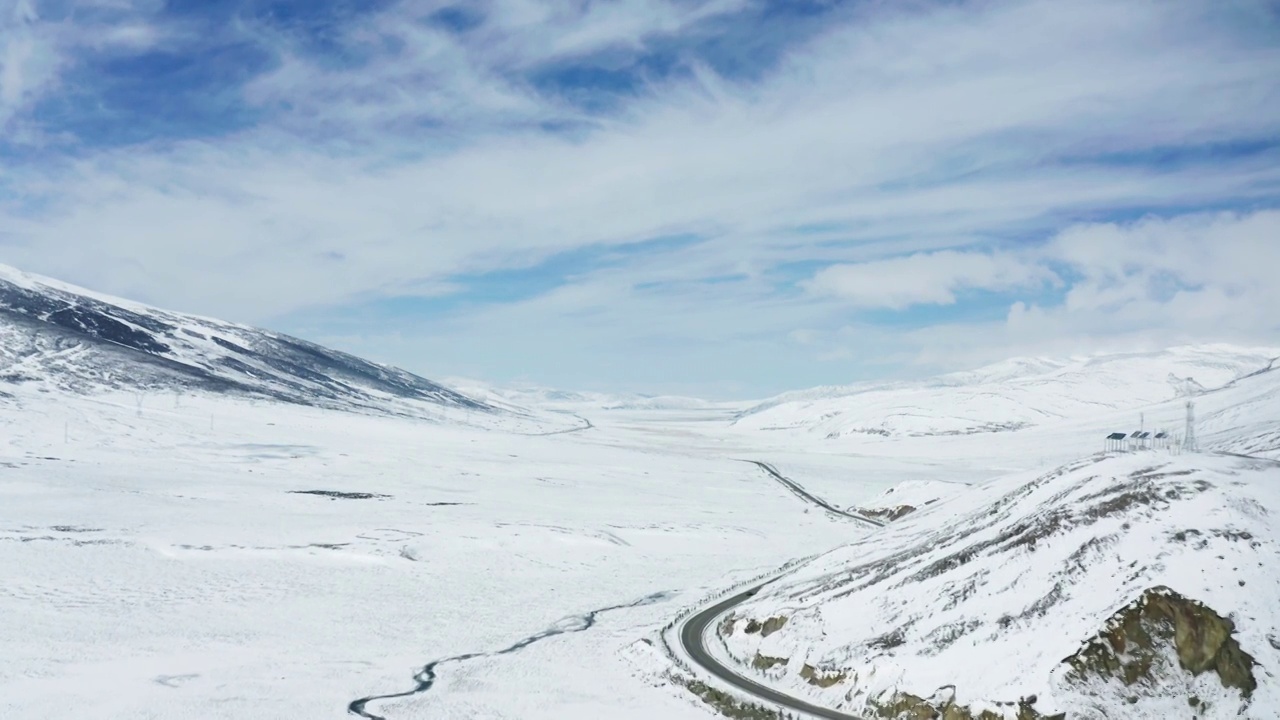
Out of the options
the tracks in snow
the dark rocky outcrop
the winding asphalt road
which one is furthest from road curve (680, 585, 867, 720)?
the dark rocky outcrop

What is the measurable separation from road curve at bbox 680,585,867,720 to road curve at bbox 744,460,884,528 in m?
47.1

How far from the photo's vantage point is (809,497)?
127 metres

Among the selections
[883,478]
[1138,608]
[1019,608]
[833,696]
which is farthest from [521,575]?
[883,478]

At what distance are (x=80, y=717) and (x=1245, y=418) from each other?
583ft

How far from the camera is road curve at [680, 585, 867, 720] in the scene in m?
36.0

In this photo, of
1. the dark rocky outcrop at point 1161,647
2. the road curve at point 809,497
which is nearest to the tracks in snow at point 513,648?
the dark rocky outcrop at point 1161,647

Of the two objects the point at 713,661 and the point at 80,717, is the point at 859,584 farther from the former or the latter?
the point at 80,717

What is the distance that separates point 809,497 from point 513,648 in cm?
8642

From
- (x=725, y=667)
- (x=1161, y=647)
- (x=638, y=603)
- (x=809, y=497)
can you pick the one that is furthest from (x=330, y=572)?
(x=809, y=497)

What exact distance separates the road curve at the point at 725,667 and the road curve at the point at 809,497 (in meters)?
47.1

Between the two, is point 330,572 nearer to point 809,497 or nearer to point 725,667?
point 725,667

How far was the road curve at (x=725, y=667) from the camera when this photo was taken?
36.0 metres

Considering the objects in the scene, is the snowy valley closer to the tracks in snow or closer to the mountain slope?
the mountain slope

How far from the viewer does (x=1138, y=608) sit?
32625 millimetres
